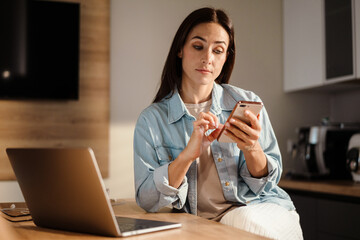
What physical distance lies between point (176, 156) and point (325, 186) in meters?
1.37

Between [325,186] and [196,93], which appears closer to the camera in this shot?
[196,93]

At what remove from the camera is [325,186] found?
250 cm

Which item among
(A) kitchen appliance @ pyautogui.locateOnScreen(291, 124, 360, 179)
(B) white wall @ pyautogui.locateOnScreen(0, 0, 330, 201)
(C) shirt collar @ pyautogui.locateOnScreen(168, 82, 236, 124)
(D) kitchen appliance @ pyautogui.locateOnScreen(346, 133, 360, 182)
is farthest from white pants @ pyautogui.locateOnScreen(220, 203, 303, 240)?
(B) white wall @ pyautogui.locateOnScreen(0, 0, 330, 201)

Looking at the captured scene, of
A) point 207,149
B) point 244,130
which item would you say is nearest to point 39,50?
point 207,149

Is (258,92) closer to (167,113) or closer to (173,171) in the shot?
(167,113)

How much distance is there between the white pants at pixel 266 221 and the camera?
3.58 ft

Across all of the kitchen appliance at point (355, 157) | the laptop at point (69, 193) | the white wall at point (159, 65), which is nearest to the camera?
the laptop at point (69, 193)

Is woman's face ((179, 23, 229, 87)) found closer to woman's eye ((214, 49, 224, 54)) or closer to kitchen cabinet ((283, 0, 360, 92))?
woman's eye ((214, 49, 224, 54))

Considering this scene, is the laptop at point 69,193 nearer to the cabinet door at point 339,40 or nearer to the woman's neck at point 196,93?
the woman's neck at point 196,93

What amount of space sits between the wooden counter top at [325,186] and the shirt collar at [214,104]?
1143 millimetres

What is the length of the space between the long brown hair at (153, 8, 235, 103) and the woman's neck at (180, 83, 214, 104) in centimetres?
4

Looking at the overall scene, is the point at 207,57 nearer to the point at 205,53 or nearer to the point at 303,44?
the point at 205,53

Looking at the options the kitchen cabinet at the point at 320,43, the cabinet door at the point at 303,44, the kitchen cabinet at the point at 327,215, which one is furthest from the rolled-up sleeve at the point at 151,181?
the cabinet door at the point at 303,44

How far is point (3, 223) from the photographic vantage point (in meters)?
1.00
